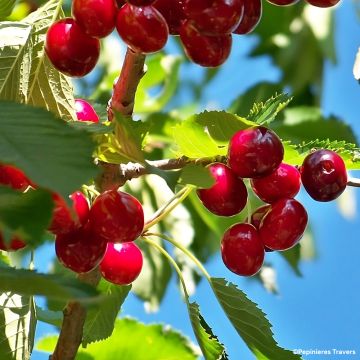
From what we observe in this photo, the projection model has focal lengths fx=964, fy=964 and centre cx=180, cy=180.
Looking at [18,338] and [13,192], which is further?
[18,338]

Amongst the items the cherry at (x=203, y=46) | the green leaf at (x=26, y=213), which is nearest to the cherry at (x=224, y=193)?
the cherry at (x=203, y=46)

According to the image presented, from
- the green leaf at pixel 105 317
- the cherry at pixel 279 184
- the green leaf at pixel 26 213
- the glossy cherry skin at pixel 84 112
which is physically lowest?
the green leaf at pixel 26 213

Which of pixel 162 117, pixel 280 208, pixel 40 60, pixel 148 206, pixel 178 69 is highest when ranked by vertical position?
pixel 178 69

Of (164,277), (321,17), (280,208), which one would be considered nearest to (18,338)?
(280,208)

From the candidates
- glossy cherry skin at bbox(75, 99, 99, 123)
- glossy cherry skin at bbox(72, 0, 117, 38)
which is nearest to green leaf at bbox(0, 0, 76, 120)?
glossy cherry skin at bbox(75, 99, 99, 123)

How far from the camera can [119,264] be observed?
3.93ft

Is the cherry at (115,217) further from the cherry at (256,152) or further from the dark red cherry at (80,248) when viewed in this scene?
the cherry at (256,152)

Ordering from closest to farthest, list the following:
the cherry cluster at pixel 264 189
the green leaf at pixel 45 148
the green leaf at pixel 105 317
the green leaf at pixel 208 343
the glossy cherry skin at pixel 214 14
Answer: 1. the green leaf at pixel 45 148
2. the glossy cherry skin at pixel 214 14
3. the cherry cluster at pixel 264 189
4. the green leaf at pixel 208 343
5. the green leaf at pixel 105 317

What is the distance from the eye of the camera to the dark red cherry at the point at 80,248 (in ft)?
3.50

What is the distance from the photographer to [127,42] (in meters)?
1.04

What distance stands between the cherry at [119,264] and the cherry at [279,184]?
0.18m

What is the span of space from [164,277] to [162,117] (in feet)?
1.36

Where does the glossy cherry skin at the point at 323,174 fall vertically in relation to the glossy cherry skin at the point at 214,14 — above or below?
below

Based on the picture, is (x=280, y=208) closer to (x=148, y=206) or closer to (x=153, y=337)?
(x=153, y=337)
